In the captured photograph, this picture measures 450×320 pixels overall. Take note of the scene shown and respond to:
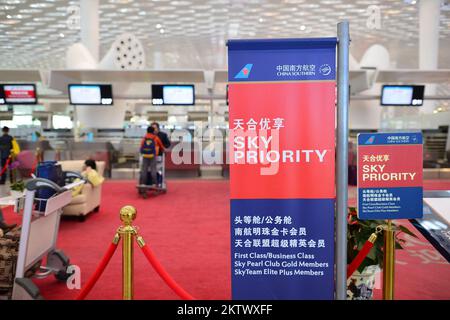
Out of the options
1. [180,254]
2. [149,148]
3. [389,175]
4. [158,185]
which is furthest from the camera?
[158,185]

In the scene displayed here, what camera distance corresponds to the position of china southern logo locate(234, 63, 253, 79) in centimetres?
223

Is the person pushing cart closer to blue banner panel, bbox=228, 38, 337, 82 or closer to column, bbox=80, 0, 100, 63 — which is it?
column, bbox=80, 0, 100, 63

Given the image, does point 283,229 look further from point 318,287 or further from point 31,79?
point 31,79

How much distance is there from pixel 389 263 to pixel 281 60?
51.9 inches

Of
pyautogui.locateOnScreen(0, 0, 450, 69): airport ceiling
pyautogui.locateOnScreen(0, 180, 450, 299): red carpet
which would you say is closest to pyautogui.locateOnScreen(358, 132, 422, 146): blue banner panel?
pyautogui.locateOnScreen(0, 180, 450, 299): red carpet

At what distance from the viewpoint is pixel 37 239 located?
3.28 meters

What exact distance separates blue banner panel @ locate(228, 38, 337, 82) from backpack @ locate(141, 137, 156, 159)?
653 cm

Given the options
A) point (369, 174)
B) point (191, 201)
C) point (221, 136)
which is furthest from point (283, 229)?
point (221, 136)

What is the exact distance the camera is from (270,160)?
7.48ft

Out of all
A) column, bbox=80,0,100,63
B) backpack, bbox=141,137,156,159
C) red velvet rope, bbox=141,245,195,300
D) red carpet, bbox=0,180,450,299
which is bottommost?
red carpet, bbox=0,180,450,299

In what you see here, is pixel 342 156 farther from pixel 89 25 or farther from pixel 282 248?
pixel 89 25

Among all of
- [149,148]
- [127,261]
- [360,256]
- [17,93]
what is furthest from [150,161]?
[360,256]

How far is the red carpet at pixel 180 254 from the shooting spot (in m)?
3.50
